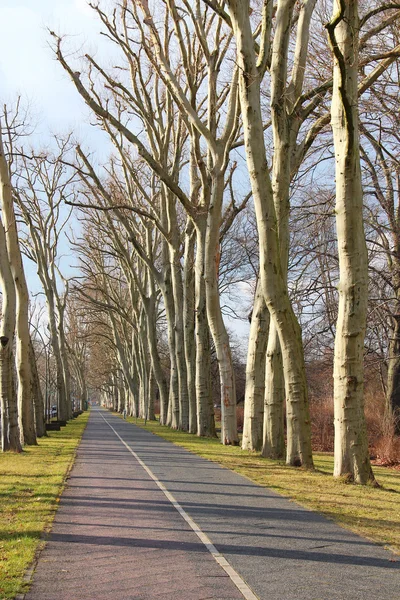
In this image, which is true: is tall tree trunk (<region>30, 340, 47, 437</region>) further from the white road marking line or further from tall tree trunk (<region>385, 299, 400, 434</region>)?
the white road marking line

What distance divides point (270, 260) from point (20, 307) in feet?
30.7

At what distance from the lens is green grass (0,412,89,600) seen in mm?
6345

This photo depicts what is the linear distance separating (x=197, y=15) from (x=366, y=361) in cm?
1252

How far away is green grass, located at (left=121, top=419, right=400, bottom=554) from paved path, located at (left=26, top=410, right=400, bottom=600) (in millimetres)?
278

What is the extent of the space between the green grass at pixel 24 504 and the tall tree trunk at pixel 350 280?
4683 millimetres

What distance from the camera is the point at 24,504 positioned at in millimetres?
9953

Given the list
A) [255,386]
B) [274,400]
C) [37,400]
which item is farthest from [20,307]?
[274,400]

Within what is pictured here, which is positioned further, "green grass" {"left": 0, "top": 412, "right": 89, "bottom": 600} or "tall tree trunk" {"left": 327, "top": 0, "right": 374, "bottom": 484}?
"tall tree trunk" {"left": 327, "top": 0, "right": 374, "bottom": 484}

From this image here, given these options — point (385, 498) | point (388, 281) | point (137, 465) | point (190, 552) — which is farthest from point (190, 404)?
point (190, 552)

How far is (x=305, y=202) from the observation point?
70.3 ft

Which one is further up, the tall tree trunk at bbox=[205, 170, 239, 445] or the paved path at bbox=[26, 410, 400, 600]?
the tall tree trunk at bbox=[205, 170, 239, 445]

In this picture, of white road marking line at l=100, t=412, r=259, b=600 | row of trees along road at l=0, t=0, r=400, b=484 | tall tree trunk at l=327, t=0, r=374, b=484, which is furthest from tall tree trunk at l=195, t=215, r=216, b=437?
white road marking line at l=100, t=412, r=259, b=600

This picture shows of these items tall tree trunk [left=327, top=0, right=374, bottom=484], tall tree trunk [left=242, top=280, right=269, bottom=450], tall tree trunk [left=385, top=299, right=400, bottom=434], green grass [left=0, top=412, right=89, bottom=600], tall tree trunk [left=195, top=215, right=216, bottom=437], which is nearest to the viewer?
green grass [left=0, top=412, right=89, bottom=600]

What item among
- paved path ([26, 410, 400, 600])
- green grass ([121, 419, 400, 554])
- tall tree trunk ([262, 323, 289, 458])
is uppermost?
tall tree trunk ([262, 323, 289, 458])
